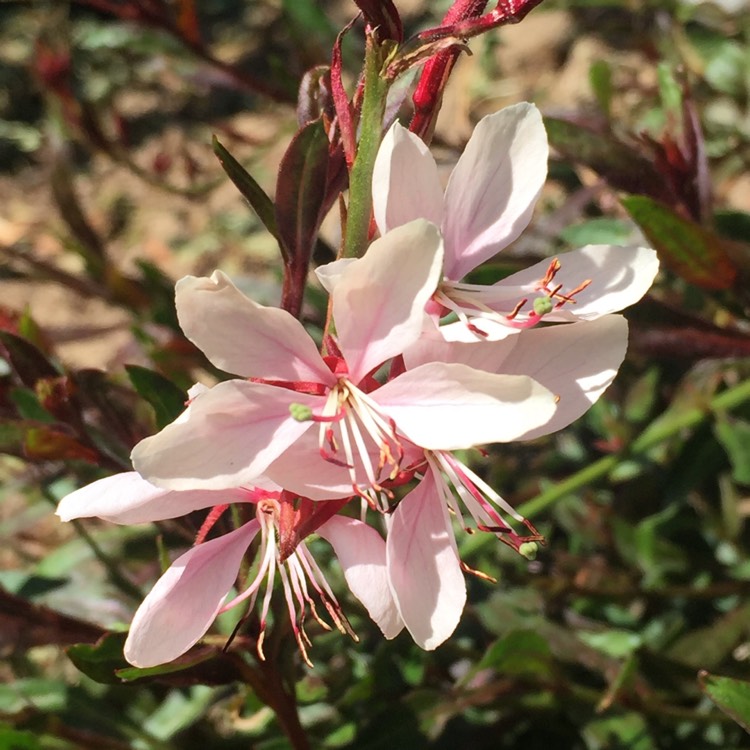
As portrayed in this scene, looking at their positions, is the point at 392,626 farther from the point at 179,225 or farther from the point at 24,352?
the point at 179,225

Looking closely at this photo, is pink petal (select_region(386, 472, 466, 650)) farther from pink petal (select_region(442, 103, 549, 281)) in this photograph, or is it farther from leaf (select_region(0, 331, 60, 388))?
leaf (select_region(0, 331, 60, 388))

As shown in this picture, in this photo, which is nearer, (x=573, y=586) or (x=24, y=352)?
(x=24, y=352)

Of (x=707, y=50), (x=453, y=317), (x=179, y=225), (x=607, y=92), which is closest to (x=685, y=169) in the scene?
(x=607, y=92)

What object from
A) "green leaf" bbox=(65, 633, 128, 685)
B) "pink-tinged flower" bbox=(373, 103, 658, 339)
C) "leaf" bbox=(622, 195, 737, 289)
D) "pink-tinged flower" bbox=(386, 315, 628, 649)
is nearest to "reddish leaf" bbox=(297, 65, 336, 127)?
"pink-tinged flower" bbox=(373, 103, 658, 339)

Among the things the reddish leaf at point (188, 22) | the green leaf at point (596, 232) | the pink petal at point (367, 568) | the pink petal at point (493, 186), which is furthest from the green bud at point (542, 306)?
the reddish leaf at point (188, 22)

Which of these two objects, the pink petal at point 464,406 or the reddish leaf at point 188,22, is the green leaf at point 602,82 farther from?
the pink petal at point 464,406

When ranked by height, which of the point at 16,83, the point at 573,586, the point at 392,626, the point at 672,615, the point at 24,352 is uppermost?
the point at 24,352
